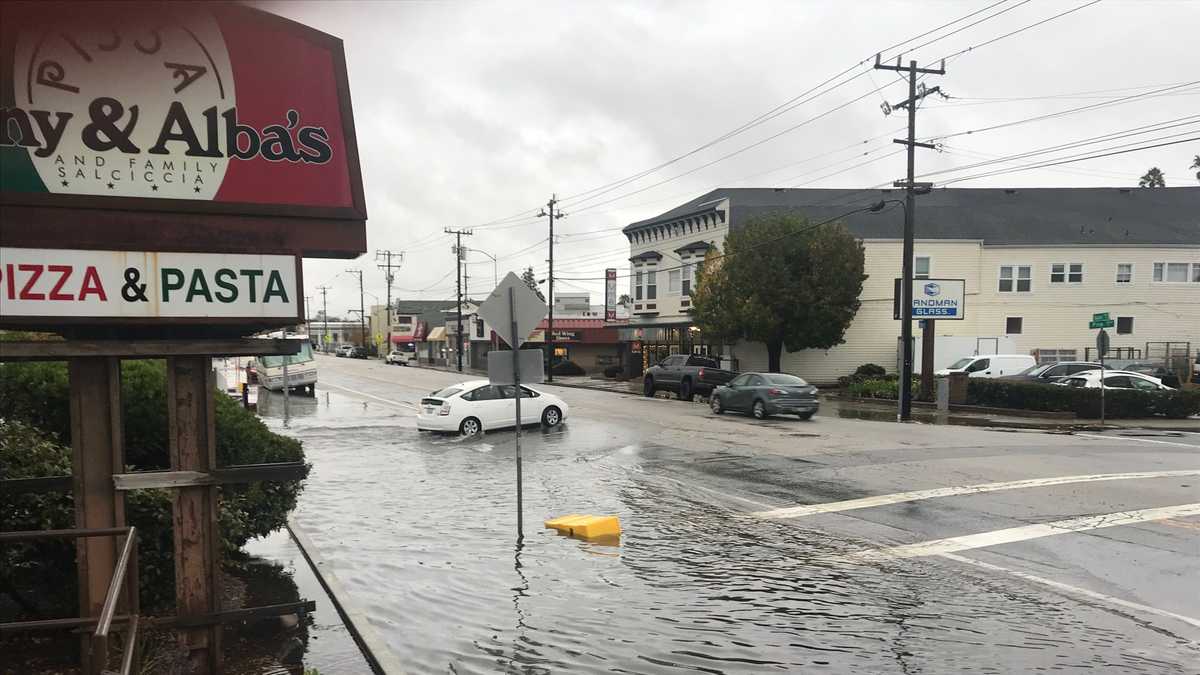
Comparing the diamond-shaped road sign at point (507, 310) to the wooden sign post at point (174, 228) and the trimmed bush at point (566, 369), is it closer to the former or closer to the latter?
the wooden sign post at point (174, 228)

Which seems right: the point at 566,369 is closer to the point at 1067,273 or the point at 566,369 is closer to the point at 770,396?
the point at 1067,273

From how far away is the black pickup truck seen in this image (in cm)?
3209

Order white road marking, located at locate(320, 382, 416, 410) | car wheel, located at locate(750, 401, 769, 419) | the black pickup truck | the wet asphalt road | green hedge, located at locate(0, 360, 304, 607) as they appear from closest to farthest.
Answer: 1. the wet asphalt road
2. green hedge, located at locate(0, 360, 304, 607)
3. car wheel, located at locate(750, 401, 769, 419)
4. white road marking, located at locate(320, 382, 416, 410)
5. the black pickup truck

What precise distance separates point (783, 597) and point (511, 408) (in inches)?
558

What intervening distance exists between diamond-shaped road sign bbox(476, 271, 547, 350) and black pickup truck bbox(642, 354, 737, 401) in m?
22.4

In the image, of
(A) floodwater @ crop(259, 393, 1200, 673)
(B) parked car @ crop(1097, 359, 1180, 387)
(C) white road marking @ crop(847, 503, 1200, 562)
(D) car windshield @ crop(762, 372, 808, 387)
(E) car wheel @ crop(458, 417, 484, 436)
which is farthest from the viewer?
(B) parked car @ crop(1097, 359, 1180, 387)

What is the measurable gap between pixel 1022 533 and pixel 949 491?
265cm

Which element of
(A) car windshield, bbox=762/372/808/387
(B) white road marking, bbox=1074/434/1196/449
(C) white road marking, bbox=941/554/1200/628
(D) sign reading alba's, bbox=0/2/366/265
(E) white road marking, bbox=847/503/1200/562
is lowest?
(B) white road marking, bbox=1074/434/1196/449

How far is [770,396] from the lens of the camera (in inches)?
939

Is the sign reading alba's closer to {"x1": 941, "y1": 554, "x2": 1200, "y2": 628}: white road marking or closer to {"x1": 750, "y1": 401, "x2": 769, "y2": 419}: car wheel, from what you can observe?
{"x1": 941, "y1": 554, "x2": 1200, "y2": 628}: white road marking

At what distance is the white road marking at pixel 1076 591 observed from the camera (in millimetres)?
6488

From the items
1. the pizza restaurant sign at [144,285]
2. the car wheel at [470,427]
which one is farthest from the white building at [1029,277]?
the pizza restaurant sign at [144,285]

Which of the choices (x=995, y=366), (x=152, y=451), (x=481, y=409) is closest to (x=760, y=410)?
(x=481, y=409)

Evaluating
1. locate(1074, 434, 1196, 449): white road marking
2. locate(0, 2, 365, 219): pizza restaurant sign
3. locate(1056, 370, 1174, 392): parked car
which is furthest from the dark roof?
locate(0, 2, 365, 219): pizza restaurant sign
